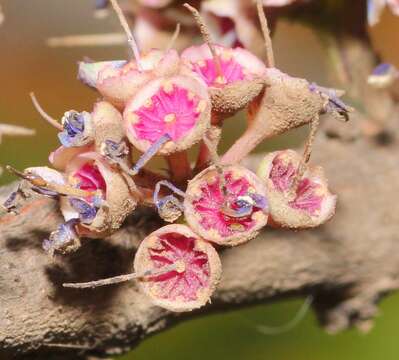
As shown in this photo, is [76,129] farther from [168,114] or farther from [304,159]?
[304,159]

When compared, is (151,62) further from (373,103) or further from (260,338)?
(260,338)

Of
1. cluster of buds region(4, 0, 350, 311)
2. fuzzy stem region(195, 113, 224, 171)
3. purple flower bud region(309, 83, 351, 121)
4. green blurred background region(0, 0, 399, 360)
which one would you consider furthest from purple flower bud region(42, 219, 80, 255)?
green blurred background region(0, 0, 399, 360)

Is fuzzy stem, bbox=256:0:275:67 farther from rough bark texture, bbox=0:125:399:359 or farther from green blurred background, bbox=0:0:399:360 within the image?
green blurred background, bbox=0:0:399:360

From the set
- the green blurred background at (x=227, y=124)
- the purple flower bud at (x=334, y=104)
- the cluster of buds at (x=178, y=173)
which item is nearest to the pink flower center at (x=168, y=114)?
the cluster of buds at (x=178, y=173)

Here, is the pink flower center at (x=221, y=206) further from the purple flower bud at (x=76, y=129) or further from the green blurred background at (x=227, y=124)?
the green blurred background at (x=227, y=124)

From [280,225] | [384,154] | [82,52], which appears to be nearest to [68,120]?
[280,225]

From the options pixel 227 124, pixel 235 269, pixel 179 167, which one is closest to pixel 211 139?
pixel 179 167
